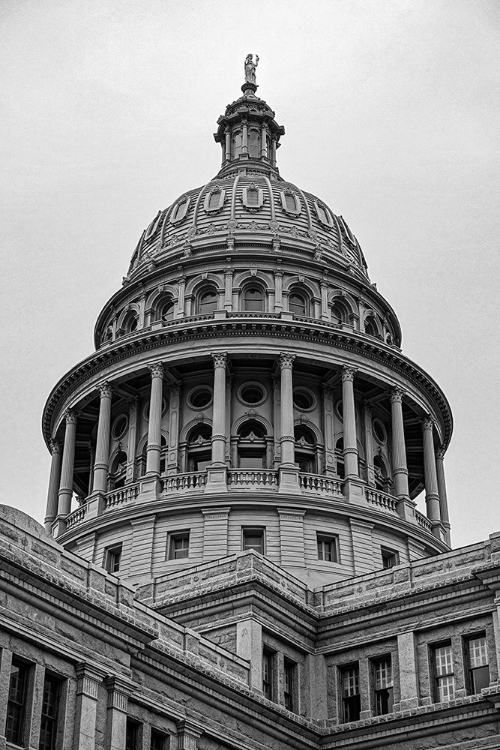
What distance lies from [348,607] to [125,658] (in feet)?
45.2

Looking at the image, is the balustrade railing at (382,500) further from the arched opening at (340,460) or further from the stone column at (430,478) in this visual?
the stone column at (430,478)

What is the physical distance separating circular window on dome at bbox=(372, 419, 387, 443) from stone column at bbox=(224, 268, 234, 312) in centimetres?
1159

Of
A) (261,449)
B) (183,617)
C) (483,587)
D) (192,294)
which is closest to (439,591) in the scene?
(483,587)

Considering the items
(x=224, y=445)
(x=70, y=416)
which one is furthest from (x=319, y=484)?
(x=70, y=416)

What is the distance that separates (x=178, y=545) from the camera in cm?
6300

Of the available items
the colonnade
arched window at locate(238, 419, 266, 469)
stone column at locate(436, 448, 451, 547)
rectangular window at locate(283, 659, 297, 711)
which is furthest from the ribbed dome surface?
rectangular window at locate(283, 659, 297, 711)

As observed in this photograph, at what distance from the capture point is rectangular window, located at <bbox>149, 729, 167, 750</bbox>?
3910 centimetres

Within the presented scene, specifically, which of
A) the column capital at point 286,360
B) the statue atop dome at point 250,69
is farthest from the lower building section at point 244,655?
the statue atop dome at point 250,69

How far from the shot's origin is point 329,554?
6250cm

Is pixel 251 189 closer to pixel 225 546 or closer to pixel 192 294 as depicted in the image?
pixel 192 294

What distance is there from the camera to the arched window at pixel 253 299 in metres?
75.4

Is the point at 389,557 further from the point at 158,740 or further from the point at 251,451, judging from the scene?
the point at 158,740

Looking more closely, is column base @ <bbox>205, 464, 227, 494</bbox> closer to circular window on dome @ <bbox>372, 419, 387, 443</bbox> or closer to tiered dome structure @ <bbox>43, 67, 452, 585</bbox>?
tiered dome structure @ <bbox>43, 67, 452, 585</bbox>

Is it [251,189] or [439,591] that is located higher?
[251,189]
